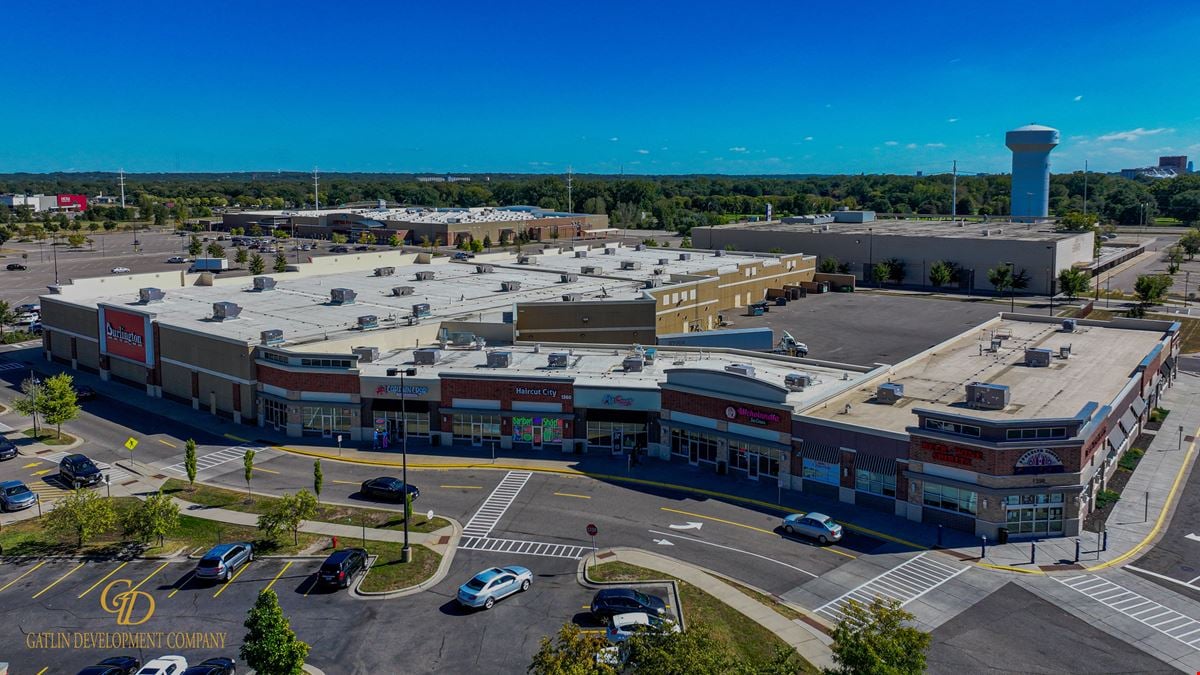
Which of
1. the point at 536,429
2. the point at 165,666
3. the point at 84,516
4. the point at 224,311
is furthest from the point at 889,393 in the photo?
the point at 224,311

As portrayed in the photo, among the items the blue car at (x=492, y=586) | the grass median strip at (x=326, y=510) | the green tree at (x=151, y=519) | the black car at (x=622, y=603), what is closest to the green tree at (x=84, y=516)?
the green tree at (x=151, y=519)

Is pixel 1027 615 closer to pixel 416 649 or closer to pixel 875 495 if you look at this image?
pixel 875 495

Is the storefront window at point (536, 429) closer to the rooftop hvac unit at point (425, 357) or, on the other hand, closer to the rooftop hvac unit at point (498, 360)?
the rooftop hvac unit at point (498, 360)

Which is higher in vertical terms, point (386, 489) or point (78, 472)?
point (78, 472)

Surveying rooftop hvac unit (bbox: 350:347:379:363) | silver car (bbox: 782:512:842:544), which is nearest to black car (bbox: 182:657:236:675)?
silver car (bbox: 782:512:842:544)

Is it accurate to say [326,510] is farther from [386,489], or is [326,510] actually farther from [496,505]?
[496,505]

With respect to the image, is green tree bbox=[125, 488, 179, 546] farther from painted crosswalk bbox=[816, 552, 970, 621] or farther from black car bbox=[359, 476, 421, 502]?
painted crosswalk bbox=[816, 552, 970, 621]
